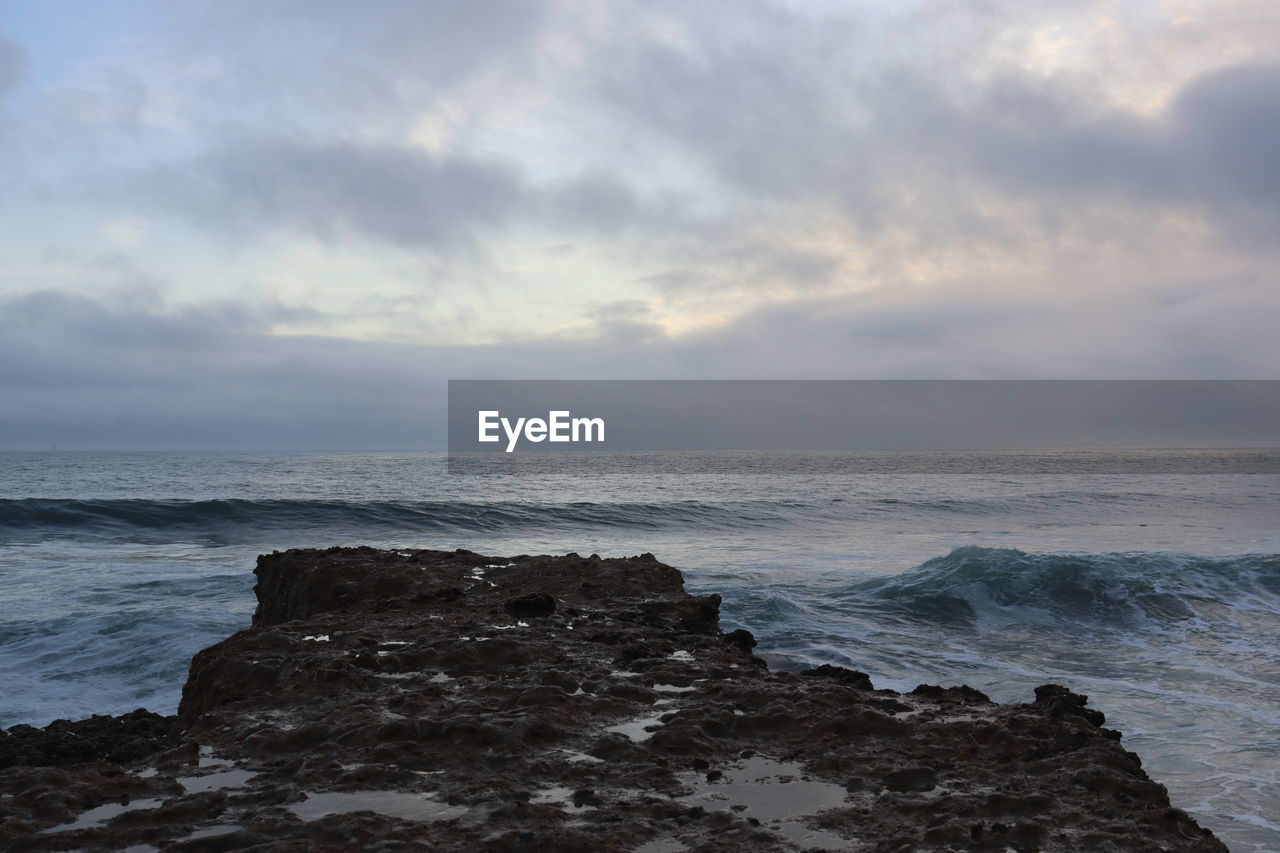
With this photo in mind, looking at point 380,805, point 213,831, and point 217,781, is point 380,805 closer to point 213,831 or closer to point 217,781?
point 213,831

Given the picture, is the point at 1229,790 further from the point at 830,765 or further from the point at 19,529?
the point at 19,529

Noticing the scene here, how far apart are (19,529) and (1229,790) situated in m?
27.7

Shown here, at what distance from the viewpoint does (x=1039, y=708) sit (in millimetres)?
4336

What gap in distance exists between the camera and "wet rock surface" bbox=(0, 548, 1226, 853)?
9.50 feet

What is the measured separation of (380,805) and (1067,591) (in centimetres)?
1368

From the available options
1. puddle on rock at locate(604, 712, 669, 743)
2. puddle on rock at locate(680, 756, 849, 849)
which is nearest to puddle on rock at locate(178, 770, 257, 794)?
puddle on rock at locate(604, 712, 669, 743)

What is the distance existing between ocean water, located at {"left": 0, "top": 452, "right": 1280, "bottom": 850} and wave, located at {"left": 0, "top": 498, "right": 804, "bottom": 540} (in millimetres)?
126

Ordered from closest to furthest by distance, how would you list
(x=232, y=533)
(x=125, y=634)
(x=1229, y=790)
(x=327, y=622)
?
(x=1229, y=790) → (x=327, y=622) → (x=125, y=634) → (x=232, y=533)

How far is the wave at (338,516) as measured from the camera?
83.4 feet

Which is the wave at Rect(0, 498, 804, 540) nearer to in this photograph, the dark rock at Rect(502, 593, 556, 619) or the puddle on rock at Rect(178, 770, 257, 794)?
the dark rock at Rect(502, 593, 556, 619)

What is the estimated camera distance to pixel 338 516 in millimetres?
30031

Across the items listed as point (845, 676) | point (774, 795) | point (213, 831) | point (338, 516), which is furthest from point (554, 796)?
point (338, 516)

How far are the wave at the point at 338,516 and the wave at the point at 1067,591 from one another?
13.6 metres

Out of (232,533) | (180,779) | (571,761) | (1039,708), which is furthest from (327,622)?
(232,533)
